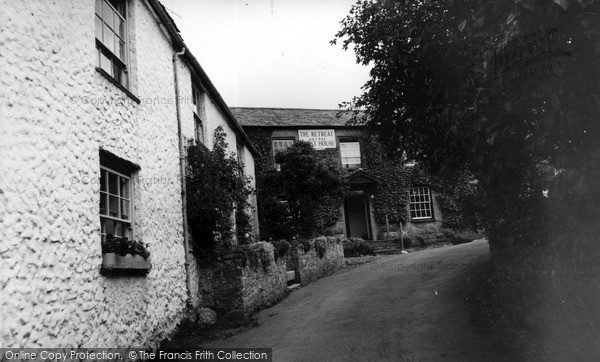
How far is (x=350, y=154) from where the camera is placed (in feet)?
81.3

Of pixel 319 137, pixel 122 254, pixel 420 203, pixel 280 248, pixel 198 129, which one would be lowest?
pixel 280 248

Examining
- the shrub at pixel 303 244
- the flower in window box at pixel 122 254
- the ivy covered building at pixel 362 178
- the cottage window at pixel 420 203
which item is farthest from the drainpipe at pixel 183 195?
the cottage window at pixel 420 203

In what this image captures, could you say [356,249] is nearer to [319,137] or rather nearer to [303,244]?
[303,244]

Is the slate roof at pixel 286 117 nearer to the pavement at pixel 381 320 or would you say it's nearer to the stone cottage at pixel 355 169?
the stone cottage at pixel 355 169

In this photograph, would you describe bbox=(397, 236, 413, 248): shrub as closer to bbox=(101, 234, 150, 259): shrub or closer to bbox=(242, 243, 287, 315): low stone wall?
bbox=(242, 243, 287, 315): low stone wall

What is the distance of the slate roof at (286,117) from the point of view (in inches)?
944

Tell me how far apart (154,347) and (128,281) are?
135cm

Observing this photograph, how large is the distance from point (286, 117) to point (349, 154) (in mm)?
3781

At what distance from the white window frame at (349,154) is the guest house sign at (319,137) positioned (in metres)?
0.61

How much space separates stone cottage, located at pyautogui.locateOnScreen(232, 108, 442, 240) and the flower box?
16.3m

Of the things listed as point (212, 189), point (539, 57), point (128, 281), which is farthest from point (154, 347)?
point (539, 57)

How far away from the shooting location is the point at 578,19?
4.29m

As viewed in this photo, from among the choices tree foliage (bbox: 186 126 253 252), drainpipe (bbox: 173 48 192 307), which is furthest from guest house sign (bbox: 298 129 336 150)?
drainpipe (bbox: 173 48 192 307)

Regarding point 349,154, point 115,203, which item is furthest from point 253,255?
point 349,154
